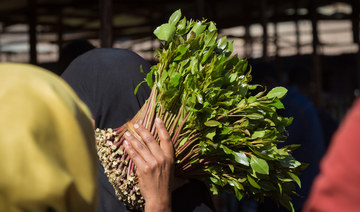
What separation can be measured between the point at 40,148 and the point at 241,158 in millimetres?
1101

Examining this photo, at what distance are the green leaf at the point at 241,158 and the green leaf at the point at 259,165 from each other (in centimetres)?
2

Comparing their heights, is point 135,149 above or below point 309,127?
above

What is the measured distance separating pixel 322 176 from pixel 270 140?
3.46 feet

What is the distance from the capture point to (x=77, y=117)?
923 mm

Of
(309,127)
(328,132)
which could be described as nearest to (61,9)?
(328,132)

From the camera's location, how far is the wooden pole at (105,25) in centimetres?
436

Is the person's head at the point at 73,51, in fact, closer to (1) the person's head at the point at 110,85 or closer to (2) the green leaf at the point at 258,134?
(1) the person's head at the point at 110,85

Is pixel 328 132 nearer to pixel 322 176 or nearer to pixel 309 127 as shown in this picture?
pixel 309 127

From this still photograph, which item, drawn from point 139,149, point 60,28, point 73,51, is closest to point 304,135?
point 73,51

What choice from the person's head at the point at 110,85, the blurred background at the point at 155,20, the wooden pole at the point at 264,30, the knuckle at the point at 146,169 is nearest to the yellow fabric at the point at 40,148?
the knuckle at the point at 146,169

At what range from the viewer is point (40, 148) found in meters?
0.84

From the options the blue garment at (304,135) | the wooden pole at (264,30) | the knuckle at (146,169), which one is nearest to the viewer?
the knuckle at (146,169)

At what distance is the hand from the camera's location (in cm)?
178

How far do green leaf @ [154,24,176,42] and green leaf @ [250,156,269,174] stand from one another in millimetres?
507
